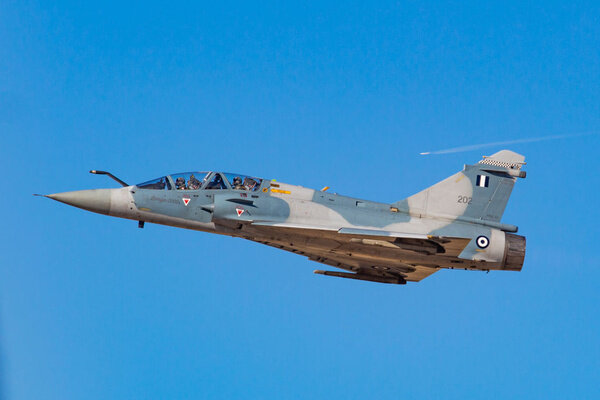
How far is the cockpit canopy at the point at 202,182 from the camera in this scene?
79.5ft

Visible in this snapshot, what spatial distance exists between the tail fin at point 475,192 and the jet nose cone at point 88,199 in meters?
7.81

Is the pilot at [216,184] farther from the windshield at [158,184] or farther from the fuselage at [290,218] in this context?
the windshield at [158,184]

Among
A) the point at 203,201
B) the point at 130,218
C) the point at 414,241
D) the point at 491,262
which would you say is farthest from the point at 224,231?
the point at 491,262

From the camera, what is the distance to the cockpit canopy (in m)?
24.2

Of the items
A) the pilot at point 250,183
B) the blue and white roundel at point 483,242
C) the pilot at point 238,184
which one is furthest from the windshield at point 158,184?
the blue and white roundel at point 483,242

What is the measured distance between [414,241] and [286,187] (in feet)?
12.1

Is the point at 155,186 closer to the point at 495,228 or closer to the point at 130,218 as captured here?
the point at 130,218

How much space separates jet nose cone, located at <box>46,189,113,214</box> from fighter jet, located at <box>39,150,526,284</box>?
0.03m

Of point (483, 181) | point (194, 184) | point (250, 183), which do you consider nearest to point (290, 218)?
point (250, 183)

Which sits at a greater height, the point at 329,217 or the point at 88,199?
the point at 329,217

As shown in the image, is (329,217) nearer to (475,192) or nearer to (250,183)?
(250,183)

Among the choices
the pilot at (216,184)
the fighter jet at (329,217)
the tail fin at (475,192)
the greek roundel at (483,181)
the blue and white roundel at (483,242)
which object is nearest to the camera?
the fighter jet at (329,217)

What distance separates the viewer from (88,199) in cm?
2380

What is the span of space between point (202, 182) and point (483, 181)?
25.7 feet
